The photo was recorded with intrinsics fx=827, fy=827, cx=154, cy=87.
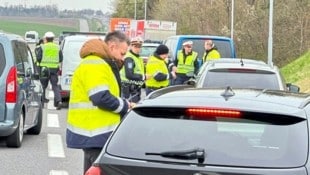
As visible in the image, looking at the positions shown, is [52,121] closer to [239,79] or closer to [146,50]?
[239,79]

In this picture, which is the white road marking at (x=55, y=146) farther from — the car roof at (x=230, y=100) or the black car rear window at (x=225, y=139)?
the black car rear window at (x=225, y=139)

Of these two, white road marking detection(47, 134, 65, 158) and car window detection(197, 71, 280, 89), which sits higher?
car window detection(197, 71, 280, 89)

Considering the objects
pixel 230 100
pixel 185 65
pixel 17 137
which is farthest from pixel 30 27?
Result: pixel 230 100

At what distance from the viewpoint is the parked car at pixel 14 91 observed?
1156 centimetres

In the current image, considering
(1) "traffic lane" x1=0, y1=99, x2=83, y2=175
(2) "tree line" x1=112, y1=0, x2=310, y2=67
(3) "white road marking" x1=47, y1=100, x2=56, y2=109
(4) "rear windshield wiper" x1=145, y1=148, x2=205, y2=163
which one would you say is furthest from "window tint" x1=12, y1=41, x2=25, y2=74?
(2) "tree line" x1=112, y1=0, x2=310, y2=67

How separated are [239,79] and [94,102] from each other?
4729mm

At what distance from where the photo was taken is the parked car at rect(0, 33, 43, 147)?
11.6 metres

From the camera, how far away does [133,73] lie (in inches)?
521

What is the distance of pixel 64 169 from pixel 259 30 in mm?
32538

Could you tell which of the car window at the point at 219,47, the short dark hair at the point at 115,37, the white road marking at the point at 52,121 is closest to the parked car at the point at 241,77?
the short dark hair at the point at 115,37

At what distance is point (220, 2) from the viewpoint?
162 ft

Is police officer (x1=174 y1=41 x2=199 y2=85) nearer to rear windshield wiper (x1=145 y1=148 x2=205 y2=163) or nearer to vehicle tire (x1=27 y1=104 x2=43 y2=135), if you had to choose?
vehicle tire (x1=27 y1=104 x2=43 y2=135)

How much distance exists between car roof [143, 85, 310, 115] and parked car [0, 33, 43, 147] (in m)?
6.17

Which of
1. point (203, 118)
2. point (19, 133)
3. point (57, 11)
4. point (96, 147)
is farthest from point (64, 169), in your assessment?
point (57, 11)
